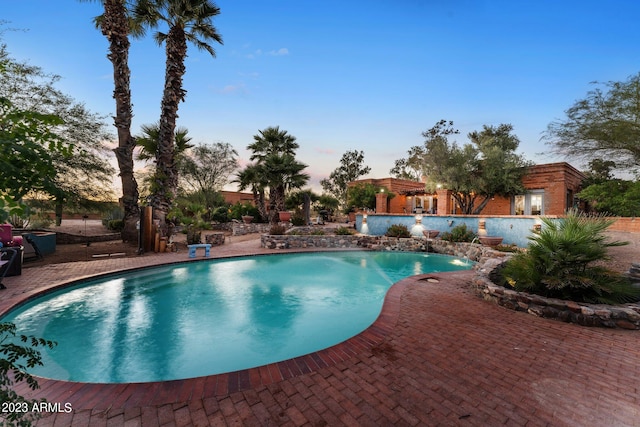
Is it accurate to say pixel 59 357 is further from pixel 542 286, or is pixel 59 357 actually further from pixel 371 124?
pixel 371 124

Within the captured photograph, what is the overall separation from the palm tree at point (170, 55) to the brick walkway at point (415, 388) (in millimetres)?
10415

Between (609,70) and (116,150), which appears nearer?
(609,70)

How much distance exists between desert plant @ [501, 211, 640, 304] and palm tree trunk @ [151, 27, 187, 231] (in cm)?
1308

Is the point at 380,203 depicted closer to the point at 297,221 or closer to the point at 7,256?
the point at 297,221

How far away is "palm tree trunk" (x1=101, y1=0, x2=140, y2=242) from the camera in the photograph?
1098cm

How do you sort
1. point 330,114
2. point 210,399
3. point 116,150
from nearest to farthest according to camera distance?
point 210,399 → point 116,150 → point 330,114

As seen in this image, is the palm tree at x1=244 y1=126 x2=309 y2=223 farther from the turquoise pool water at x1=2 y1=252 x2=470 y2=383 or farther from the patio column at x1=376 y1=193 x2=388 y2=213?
the turquoise pool water at x1=2 y1=252 x2=470 y2=383

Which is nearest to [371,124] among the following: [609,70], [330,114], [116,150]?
[330,114]

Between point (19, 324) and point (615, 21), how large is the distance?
21.5m

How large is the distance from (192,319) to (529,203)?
21093 millimetres

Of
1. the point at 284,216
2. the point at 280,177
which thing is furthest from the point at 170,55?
the point at 284,216

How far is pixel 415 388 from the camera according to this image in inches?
105

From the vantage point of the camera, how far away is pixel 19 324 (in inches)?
187

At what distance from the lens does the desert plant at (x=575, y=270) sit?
15.9 feet
